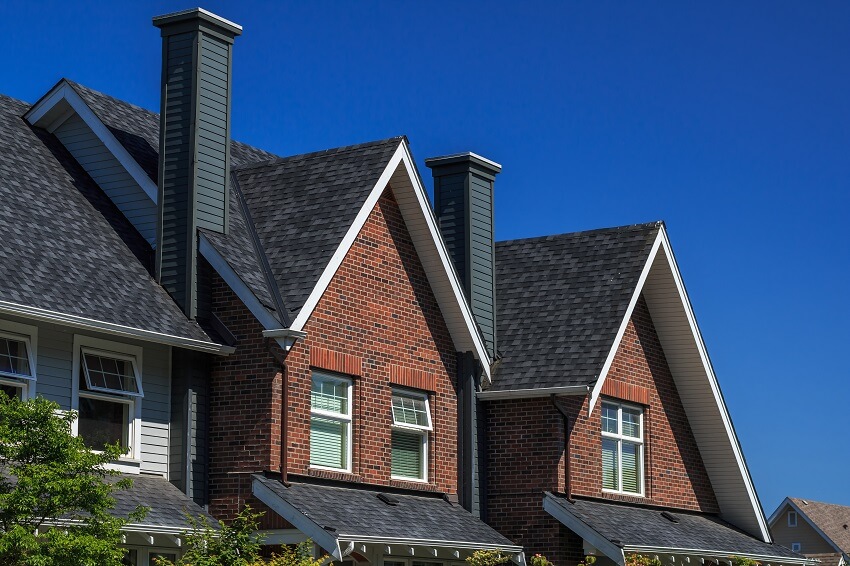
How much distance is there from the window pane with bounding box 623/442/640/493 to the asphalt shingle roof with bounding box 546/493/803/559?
0.43 metres

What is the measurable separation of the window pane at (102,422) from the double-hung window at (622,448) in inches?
400

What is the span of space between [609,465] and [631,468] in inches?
36.0

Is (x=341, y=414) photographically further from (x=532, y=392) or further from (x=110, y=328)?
(x=110, y=328)

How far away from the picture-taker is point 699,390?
29.6 meters

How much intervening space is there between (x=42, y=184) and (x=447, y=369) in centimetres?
771

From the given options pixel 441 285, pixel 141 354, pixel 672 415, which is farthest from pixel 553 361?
pixel 141 354

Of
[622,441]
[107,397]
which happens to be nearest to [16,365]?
[107,397]

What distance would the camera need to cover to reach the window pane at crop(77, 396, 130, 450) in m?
20.0

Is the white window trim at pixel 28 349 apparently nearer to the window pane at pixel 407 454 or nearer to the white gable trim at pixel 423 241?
the white gable trim at pixel 423 241

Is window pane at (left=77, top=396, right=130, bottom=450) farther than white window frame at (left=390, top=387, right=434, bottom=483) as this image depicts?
No

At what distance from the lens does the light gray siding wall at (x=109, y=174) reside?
2300cm

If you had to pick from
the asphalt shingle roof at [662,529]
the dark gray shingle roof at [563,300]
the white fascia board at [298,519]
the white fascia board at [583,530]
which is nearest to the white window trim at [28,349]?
the white fascia board at [298,519]

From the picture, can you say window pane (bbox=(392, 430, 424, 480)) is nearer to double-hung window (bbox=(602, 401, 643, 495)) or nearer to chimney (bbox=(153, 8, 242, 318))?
double-hung window (bbox=(602, 401, 643, 495))

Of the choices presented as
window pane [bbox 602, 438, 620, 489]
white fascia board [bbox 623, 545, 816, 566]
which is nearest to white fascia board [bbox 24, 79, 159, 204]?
white fascia board [bbox 623, 545, 816, 566]
